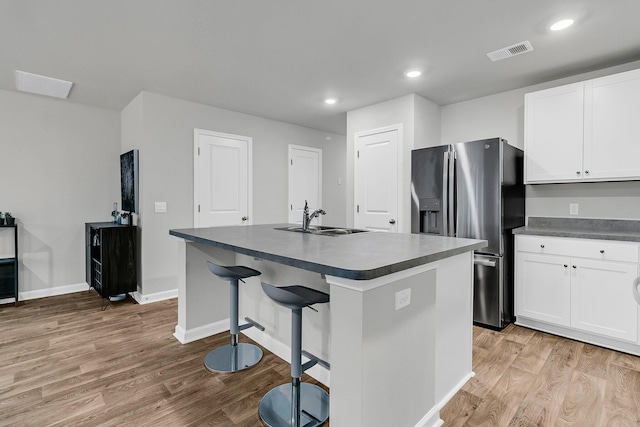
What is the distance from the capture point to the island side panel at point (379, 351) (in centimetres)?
126

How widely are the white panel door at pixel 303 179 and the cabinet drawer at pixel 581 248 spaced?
3.29 meters

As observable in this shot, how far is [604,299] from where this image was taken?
8.51ft

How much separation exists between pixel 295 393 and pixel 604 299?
259cm

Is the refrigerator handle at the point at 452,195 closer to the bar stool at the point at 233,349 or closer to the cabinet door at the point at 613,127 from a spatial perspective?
the cabinet door at the point at 613,127

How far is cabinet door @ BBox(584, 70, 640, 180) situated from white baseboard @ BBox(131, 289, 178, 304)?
4594 mm

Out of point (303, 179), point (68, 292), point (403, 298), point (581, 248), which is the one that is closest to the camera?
point (403, 298)

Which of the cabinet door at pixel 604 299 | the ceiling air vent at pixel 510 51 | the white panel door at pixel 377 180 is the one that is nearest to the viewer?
the cabinet door at pixel 604 299

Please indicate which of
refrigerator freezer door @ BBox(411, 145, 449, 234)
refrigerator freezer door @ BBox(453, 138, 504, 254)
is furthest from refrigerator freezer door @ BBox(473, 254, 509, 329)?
→ refrigerator freezer door @ BBox(411, 145, 449, 234)

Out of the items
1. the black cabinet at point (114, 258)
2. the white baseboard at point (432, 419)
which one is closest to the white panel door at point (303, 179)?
the black cabinet at point (114, 258)

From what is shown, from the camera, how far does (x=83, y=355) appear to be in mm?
2502

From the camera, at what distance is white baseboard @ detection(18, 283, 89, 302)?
12.8 ft

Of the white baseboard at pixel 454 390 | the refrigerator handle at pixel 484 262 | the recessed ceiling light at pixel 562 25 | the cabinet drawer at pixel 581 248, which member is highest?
the recessed ceiling light at pixel 562 25

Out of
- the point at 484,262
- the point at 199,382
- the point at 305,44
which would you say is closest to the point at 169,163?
the point at 305,44

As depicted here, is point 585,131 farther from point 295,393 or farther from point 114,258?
point 114,258
